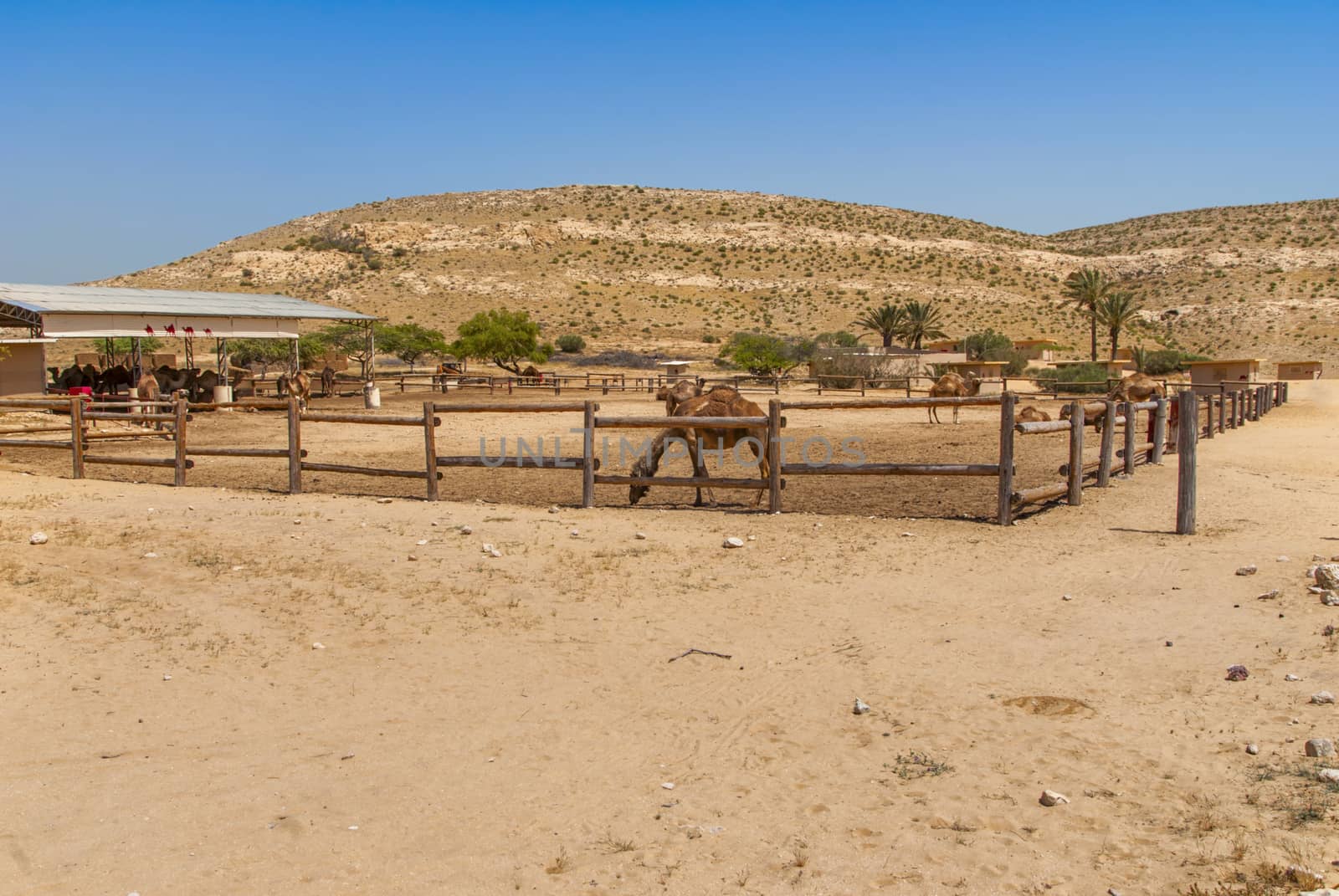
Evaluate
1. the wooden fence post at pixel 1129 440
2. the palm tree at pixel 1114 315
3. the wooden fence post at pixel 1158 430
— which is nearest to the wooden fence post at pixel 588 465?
the wooden fence post at pixel 1129 440

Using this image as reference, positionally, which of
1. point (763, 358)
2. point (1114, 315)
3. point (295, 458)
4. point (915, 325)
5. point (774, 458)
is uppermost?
point (1114, 315)

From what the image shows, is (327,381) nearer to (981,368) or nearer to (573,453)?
(573,453)

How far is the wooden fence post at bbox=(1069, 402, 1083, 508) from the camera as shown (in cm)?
1123

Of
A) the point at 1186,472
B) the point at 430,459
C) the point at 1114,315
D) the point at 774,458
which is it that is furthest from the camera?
the point at 1114,315

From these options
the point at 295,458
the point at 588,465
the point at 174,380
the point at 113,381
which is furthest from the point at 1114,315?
the point at 295,458

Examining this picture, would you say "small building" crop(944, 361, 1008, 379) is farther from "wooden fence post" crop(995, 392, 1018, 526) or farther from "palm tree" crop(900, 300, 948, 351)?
"wooden fence post" crop(995, 392, 1018, 526)

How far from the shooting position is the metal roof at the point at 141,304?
27422 mm

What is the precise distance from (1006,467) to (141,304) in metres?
28.0

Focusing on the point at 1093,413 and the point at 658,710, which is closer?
the point at 658,710

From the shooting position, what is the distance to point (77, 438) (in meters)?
14.4

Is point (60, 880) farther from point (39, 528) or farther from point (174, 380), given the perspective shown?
point (174, 380)

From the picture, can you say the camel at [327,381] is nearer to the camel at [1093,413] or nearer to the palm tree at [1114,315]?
the camel at [1093,413]

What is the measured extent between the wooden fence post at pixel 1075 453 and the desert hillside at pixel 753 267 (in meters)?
52.0

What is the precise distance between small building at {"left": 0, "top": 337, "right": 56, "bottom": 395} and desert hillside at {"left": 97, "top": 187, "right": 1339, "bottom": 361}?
38226 millimetres
